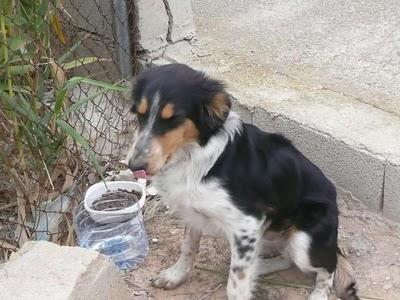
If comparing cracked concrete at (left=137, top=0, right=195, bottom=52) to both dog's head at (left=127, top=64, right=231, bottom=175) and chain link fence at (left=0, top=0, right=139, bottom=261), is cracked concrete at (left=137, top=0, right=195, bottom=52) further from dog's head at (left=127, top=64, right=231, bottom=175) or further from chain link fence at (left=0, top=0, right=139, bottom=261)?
dog's head at (left=127, top=64, right=231, bottom=175)

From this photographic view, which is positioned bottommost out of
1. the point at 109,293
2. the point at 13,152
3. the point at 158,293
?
the point at 158,293

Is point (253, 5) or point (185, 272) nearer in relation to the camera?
point (185, 272)

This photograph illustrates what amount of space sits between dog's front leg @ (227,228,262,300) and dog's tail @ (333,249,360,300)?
0.37m

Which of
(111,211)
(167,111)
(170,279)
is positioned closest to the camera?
(167,111)

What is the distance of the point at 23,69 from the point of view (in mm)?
3273

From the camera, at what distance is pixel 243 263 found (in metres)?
2.86

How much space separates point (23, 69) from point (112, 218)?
820mm

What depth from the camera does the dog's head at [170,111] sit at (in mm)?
2525

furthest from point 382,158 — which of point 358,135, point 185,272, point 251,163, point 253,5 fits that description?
point 253,5

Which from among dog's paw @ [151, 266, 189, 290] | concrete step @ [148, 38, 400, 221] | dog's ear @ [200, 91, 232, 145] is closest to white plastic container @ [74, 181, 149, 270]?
dog's paw @ [151, 266, 189, 290]

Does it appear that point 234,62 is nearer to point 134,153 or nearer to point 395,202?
point 395,202

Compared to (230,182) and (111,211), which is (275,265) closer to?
(230,182)

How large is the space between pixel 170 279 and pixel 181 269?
0.07 metres

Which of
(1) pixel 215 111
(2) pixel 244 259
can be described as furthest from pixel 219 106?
(2) pixel 244 259
